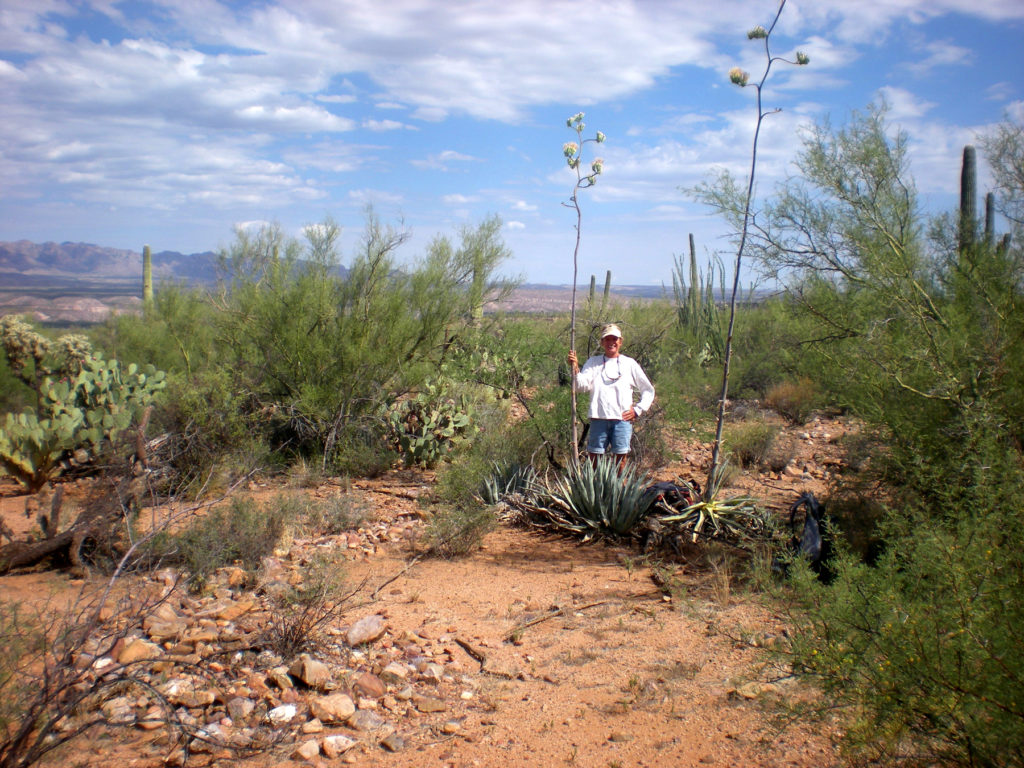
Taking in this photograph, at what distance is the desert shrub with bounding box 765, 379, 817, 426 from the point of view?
14.2 meters

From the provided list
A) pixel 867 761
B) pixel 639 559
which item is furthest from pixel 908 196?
pixel 867 761

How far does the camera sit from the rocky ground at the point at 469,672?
3.41 meters

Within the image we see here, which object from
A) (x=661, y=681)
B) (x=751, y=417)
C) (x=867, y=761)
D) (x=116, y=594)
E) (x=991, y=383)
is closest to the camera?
(x=867, y=761)

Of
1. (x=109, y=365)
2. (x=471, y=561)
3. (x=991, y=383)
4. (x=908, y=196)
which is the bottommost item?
(x=471, y=561)

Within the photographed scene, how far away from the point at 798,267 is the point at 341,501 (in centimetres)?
514

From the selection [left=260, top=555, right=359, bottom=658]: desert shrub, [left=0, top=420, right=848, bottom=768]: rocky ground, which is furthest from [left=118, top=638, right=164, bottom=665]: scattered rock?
[left=260, top=555, right=359, bottom=658]: desert shrub

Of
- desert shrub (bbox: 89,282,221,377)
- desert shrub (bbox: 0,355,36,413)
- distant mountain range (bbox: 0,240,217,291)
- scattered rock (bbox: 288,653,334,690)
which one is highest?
distant mountain range (bbox: 0,240,217,291)

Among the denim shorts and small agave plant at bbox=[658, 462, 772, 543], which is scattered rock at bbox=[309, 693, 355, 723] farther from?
the denim shorts

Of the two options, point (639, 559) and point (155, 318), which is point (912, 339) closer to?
point (639, 559)

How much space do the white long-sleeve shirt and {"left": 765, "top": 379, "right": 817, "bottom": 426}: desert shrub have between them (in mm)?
7295

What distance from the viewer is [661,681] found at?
4109 millimetres

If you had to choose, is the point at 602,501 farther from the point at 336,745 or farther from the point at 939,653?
the point at 939,653

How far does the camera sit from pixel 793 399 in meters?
14.8

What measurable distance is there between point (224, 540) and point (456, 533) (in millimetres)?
1873
